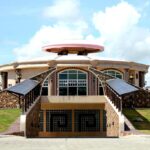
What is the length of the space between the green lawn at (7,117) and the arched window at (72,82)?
19.7 ft

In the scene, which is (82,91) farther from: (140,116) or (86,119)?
(140,116)

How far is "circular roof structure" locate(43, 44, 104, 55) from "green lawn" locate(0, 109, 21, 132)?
14.7 metres

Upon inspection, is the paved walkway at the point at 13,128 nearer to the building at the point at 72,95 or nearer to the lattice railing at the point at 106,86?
the building at the point at 72,95

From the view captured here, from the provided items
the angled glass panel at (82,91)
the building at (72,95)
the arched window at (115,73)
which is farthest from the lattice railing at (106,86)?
the arched window at (115,73)

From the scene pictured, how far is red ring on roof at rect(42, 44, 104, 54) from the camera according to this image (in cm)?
5144

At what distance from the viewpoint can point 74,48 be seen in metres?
51.7

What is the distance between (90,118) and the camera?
42.8 meters

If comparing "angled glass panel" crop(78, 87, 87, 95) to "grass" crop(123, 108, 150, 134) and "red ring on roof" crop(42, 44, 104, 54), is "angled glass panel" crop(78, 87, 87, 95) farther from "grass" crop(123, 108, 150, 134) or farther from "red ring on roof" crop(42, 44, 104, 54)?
"red ring on roof" crop(42, 44, 104, 54)

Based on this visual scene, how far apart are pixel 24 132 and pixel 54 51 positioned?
25.7 m

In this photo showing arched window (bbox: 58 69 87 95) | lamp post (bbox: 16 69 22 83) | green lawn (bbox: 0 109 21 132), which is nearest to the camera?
green lawn (bbox: 0 109 21 132)

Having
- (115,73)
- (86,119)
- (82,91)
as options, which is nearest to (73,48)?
(115,73)

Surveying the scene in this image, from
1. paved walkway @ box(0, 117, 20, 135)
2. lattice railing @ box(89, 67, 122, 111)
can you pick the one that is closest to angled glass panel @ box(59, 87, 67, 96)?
lattice railing @ box(89, 67, 122, 111)

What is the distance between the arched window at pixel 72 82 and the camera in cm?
4291

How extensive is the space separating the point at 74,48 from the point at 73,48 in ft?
0.43
